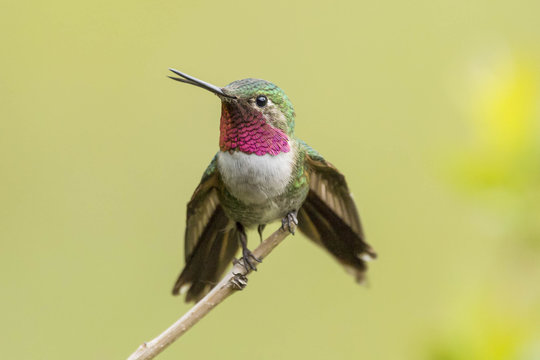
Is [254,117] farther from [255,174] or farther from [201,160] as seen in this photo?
[201,160]

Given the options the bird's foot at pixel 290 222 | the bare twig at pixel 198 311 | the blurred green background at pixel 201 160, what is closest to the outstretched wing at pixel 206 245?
the bird's foot at pixel 290 222

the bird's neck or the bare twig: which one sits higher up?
the bird's neck

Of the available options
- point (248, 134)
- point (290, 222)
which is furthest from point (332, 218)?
point (248, 134)

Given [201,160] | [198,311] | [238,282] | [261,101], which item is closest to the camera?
[198,311]

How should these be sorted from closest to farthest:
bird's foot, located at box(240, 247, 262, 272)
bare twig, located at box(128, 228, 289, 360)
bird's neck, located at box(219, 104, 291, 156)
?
bare twig, located at box(128, 228, 289, 360), bird's foot, located at box(240, 247, 262, 272), bird's neck, located at box(219, 104, 291, 156)

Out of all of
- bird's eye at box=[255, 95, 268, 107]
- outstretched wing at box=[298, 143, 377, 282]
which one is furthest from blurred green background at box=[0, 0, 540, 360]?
bird's eye at box=[255, 95, 268, 107]

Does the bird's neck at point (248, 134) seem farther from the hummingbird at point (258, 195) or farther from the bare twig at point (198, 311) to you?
the bare twig at point (198, 311)

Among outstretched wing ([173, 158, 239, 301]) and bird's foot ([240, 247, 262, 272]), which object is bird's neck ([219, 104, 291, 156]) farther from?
bird's foot ([240, 247, 262, 272])

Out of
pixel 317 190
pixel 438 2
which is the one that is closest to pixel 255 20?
pixel 438 2
